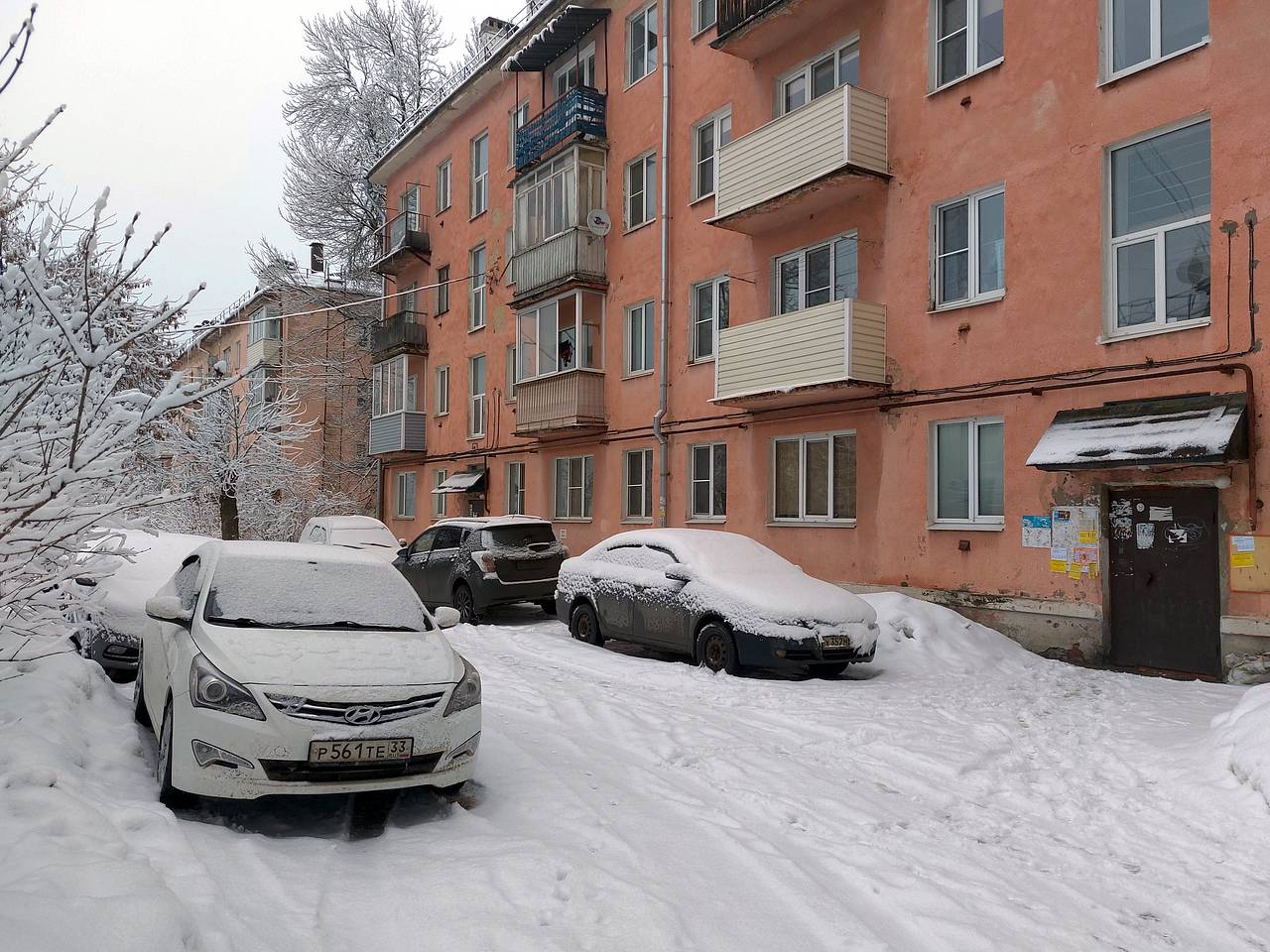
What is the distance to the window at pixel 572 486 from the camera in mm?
21000

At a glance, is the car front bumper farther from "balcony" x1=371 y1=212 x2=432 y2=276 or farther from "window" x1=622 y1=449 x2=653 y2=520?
"balcony" x1=371 y1=212 x2=432 y2=276

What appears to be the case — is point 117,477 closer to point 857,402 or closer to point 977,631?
point 977,631

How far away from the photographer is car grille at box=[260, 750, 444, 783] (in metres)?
4.75

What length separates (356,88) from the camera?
36062 millimetres

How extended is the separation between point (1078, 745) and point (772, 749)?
239 cm

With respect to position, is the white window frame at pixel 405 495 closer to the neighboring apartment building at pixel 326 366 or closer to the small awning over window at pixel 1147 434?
the neighboring apartment building at pixel 326 366

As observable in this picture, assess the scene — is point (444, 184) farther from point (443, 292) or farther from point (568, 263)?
point (568, 263)

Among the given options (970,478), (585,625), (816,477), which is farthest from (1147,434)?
(585,625)

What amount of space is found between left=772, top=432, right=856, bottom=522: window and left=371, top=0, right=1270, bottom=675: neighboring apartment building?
5 cm

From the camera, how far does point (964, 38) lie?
43.3ft

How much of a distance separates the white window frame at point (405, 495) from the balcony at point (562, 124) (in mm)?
11677

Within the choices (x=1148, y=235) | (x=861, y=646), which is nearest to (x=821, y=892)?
(x=861, y=646)

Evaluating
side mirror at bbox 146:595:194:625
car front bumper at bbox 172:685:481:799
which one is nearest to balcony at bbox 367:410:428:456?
side mirror at bbox 146:595:194:625

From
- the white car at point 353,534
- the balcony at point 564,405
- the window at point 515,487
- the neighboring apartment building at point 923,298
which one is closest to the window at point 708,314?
the neighboring apartment building at point 923,298
